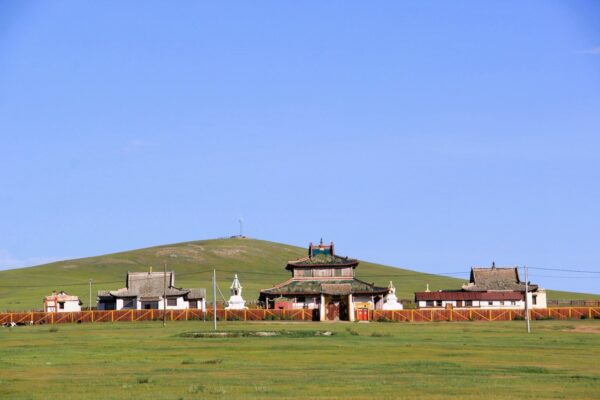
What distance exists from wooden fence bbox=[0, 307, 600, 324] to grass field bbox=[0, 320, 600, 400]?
27.0 m

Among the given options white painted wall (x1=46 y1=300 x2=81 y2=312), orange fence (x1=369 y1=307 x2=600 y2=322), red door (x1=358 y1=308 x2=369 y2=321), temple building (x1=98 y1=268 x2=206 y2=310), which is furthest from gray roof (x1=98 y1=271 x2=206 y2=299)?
orange fence (x1=369 y1=307 x2=600 y2=322)

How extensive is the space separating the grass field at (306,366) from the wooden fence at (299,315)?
26978 mm

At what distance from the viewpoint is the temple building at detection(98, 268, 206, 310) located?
128500 mm

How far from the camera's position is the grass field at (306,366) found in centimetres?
3900

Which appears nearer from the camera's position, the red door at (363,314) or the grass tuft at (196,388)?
the grass tuft at (196,388)

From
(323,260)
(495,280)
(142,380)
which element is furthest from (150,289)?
(142,380)

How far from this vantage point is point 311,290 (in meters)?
120

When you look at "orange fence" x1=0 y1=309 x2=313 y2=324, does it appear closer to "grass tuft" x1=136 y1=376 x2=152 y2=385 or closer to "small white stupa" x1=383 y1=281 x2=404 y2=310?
"small white stupa" x1=383 y1=281 x2=404 y2=310

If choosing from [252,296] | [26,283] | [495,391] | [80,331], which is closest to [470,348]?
[495,391]

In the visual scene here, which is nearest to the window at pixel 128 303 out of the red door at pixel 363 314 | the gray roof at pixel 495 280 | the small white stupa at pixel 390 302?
the small white stupa at pixel 390 302

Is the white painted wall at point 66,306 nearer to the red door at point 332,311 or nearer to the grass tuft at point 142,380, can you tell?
the red door at point 332,311

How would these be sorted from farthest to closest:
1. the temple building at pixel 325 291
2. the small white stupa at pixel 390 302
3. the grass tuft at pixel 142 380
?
the small white stupa at pixel 390 302
the temple building at pixel 325 291
the grass tuft at pixel 142 380

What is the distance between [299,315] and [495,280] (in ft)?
104

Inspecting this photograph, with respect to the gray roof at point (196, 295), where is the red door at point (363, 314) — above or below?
below
